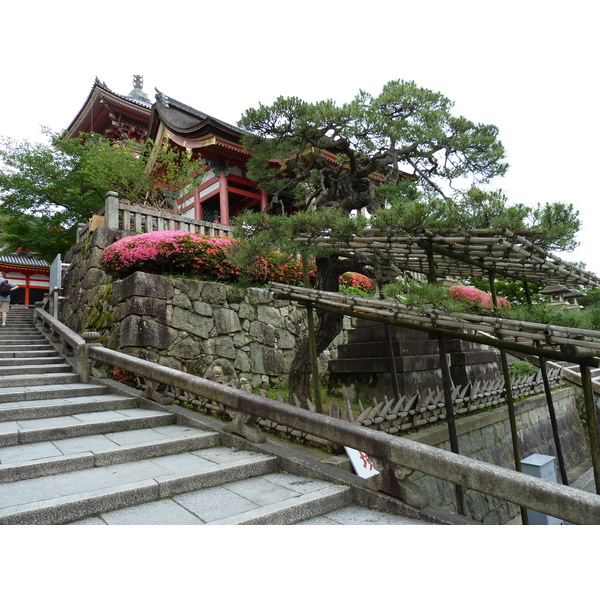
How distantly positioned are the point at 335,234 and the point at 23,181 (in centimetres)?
1493

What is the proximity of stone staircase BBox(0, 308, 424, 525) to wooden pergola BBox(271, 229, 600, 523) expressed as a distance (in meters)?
1.32

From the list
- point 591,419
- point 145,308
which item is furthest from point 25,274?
point 591,419

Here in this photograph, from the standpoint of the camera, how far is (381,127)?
5.19 metres

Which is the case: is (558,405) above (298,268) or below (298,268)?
below

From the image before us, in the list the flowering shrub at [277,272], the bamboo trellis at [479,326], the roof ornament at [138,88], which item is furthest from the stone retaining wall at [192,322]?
the roof ornament at [138,88]

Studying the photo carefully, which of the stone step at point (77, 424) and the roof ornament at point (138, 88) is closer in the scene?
the stone step at point (77, 424)

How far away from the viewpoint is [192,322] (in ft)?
25.1

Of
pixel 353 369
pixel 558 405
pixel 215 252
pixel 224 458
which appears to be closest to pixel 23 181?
pixel 215 252

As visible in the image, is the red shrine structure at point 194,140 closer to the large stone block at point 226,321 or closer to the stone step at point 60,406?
the large stone block at point 226,321

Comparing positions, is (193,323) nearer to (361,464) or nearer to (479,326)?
(361,464)

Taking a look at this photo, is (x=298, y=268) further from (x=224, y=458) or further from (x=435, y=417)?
(x=224, y=458)

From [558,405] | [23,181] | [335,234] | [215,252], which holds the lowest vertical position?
[558,405]

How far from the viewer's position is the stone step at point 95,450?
3395mm

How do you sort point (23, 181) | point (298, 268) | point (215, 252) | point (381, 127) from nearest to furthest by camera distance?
point (381, 127) → point (215, 252) → point (298, 268) → point (23, 181)
